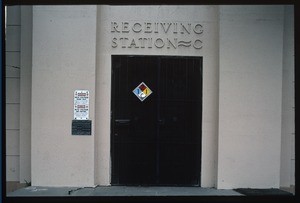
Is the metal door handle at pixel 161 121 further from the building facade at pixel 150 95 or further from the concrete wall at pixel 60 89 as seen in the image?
the concrete wall at pixel 60 89

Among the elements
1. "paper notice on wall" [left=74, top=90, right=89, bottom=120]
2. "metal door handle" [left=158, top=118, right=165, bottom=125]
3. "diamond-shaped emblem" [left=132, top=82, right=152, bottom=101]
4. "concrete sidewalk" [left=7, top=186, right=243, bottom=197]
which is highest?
"diamond-shaped emblem" [left=132, top=82, right=152, bottom=101]

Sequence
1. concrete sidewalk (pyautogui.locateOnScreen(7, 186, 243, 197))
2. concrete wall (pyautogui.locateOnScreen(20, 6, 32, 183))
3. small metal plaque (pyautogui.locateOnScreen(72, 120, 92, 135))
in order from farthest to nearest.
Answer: concrete wall (pyautogui.locateOnScreen(20, 6, 32, 183)) → small metal plaque (pyautogui.locateOnScreen(72, 120, 92, 135)) → concrete sidewalk (pyautogui.locateOnScreen(7, 186, 243, 197))

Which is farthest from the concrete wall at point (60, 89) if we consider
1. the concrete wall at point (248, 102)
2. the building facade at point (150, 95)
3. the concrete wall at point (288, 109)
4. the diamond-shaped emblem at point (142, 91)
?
the concrete wall at point (288, 109)

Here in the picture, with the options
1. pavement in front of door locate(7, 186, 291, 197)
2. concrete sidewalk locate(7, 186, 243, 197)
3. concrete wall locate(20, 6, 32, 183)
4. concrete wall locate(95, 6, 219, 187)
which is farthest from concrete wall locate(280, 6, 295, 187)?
concrete wall locate(20, 6, 32, 183)

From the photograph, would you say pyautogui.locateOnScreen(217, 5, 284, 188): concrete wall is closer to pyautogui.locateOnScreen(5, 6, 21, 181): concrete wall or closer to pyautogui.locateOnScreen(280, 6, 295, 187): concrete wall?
pyautogui.locateOnScreen(280, 6, 295, 187): concrete wall

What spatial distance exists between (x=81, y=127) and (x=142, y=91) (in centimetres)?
127

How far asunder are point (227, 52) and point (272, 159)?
6.78ft

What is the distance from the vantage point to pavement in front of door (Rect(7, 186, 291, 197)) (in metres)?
6.26

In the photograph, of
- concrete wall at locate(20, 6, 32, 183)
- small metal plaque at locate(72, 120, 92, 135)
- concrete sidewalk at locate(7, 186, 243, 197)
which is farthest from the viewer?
concrete wall at locate(20, 6, 32, 183)

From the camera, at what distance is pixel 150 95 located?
6926mm

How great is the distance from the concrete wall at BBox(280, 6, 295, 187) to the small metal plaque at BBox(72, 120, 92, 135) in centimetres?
353

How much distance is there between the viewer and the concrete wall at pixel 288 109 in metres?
6.95

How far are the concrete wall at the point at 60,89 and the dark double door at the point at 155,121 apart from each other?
0.53m

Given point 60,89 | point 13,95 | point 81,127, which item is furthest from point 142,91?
point 13,95
